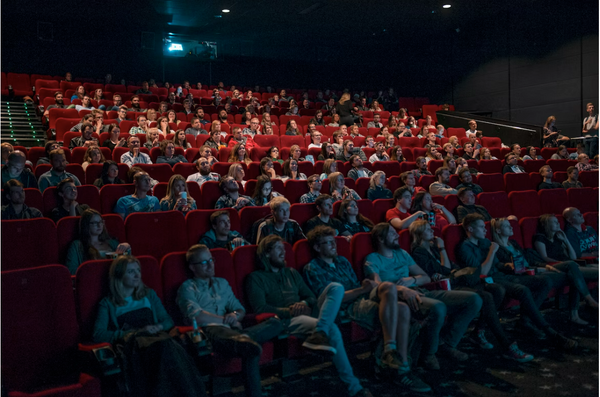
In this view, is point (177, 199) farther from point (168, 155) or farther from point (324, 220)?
point (168, 155)

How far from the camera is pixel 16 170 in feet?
7.23

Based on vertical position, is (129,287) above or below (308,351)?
above

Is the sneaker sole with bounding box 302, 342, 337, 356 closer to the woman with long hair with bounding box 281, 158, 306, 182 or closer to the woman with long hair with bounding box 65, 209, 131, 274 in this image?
the woman with long hair with bounding box 65, 209, 131, 274

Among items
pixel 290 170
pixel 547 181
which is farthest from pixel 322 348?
pixel 547 181

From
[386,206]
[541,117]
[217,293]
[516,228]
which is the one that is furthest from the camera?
[541,117]

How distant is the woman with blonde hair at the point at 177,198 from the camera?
2188 mm

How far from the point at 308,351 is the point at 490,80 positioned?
5861 mm

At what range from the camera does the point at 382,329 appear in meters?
1.52

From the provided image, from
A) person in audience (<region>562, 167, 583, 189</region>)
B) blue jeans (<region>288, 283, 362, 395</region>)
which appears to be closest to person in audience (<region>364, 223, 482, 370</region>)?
blue jeans (<region>288, 283, 362, 395</region>)

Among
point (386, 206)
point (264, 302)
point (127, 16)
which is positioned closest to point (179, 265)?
point (264, 302)

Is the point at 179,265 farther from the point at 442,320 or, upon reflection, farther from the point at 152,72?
the point at 152,72

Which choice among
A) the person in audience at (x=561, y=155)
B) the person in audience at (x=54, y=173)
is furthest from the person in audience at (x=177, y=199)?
the person in audience at (x=561, y=155)

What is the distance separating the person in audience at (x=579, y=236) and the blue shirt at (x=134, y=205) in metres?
1.84

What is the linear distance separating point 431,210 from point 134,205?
4.49 ft
